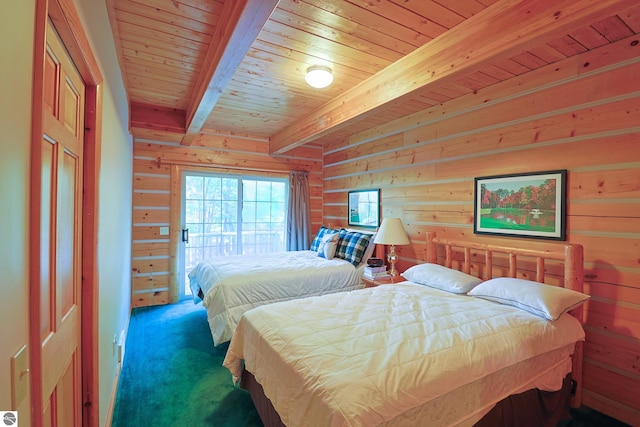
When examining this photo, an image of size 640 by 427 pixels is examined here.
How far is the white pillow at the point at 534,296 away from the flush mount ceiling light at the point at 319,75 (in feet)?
6.80

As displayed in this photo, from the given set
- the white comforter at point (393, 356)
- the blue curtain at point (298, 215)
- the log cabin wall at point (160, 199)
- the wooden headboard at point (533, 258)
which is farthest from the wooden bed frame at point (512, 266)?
the log cabin wall at point (160, 199)

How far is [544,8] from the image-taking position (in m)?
1.41

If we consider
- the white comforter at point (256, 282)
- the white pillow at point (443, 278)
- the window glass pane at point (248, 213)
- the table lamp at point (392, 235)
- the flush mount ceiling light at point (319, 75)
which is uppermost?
the flush mount ceiling light at point (319, 75)

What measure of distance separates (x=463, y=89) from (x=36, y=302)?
3.20m

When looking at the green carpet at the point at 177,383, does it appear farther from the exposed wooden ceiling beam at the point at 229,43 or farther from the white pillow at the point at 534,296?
the exposed wooden ceiling beam at the point at 229,43

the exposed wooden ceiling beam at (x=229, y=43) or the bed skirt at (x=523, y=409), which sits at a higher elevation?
the exposed wooden ceiling beam at (x=229, y=43)

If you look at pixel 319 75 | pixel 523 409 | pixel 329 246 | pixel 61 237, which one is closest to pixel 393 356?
pixel 523 409

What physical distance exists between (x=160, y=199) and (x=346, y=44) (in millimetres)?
3329

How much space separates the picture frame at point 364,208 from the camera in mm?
3969

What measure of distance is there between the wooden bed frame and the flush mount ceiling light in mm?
1818

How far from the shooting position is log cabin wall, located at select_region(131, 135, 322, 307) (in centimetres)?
398

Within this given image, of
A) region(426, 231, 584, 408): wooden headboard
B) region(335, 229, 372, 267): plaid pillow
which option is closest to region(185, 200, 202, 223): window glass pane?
region(335, 229, 372, 267): plaid pillow

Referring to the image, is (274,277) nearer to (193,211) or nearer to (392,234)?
(392,234)

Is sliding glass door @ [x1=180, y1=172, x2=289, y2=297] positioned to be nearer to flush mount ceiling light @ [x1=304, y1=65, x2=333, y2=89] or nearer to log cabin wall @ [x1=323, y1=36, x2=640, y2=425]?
flush mount ceiling light @ [x1=304, y1=65, x2=333, y2=89]
